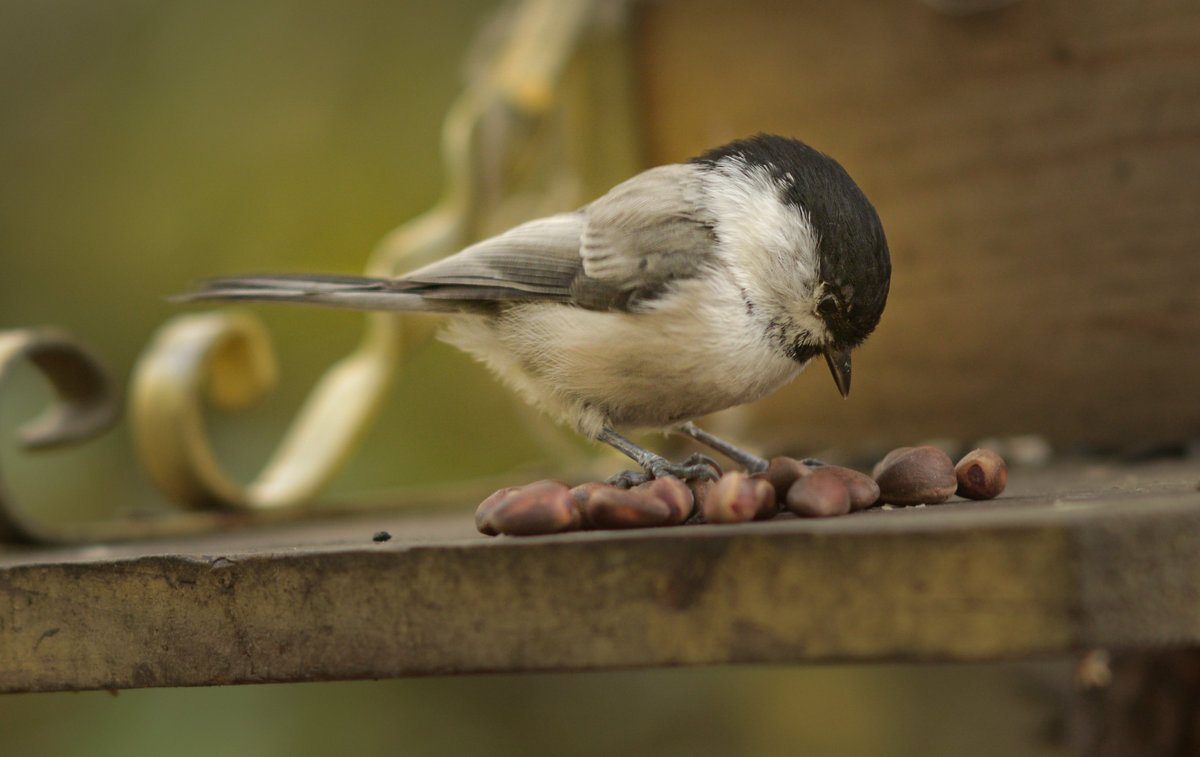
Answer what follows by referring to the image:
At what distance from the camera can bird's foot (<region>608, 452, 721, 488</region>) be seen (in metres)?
1.04

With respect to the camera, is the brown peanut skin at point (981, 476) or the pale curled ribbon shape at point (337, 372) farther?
the pale curled ribbon shape at point (337, 372)

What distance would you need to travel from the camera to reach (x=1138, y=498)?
75 cm

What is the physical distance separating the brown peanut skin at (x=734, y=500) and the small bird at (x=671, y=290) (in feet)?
0.66

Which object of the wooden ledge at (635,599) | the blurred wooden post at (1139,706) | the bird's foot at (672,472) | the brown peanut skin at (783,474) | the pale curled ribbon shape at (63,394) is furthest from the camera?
the blurred wooden post at (1139,706)

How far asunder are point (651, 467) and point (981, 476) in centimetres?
34

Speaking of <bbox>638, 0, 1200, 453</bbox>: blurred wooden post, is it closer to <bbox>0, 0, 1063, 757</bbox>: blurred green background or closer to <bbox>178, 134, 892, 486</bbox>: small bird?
<bbox>178, 134, 892, 486</bbox>: small bird

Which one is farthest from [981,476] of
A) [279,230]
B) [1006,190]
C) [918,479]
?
[279,230]

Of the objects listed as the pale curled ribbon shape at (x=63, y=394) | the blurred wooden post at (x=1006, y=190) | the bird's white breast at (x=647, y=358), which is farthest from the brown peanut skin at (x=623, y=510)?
the blurred wooden post at (x=1006, y=190)

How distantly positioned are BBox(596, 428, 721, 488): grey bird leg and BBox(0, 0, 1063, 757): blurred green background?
124 cm

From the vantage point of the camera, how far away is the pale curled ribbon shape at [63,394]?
134cm

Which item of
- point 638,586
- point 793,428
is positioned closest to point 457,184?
point 793,428

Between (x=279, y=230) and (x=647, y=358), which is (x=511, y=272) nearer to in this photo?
(x=647, y=358)

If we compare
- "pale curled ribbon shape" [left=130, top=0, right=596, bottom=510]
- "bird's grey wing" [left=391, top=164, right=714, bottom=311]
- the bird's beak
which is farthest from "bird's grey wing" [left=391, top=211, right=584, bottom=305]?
"pale curled ribbon shape" [left=130, top=0, right=596, bottom=510]

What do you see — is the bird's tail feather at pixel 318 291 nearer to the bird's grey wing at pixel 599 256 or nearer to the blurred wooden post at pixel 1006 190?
the bird's grey wing at pixel 599 256
